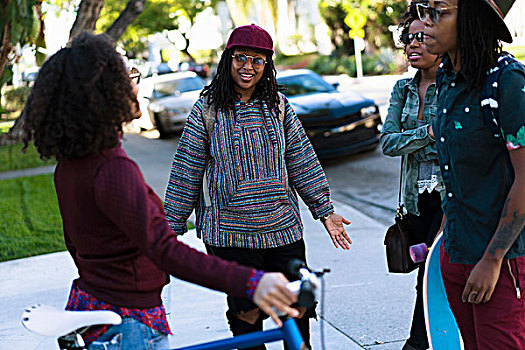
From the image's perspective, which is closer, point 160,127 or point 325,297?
point 325,297

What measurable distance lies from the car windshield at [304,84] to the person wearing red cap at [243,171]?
30.7ft

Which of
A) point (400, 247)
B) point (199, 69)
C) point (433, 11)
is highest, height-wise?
point (433, 11)

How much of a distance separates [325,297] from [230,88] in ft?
7.63

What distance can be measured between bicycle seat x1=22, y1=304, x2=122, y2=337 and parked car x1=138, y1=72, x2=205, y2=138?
49.7ft

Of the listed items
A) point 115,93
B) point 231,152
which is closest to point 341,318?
point 231,152

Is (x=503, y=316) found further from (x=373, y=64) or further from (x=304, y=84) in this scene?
(x=373, y=64)

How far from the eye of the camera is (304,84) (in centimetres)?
1333

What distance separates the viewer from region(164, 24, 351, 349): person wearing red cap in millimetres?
3596

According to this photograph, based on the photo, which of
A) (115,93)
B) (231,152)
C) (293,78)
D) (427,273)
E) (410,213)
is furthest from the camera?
(293,78)

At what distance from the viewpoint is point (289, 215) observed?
12.1ft

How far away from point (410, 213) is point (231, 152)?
1031 mm

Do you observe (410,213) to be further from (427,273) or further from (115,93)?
(115,93)

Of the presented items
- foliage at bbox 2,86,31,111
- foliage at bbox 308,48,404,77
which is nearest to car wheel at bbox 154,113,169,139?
foliage at bbox 2,86,31,111

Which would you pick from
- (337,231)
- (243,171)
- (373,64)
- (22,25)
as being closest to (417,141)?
(337,231)
